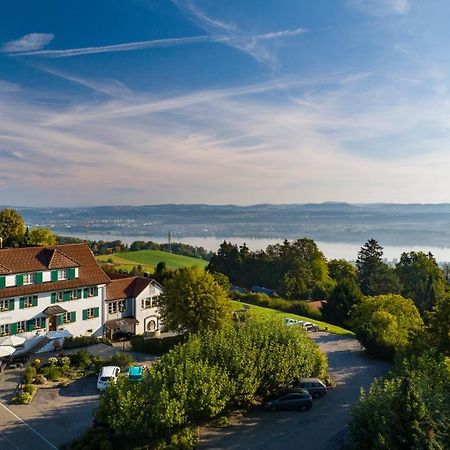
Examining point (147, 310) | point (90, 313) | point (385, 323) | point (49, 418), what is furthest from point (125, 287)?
point (385, 323)

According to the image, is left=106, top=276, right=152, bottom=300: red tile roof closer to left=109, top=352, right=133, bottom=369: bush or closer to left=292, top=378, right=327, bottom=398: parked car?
left=109, top=352, right=133, bottom=369: bush

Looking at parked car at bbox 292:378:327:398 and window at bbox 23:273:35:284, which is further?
window at bbox 23:273:35:284

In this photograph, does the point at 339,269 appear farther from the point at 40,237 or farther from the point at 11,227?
the point at 11,227

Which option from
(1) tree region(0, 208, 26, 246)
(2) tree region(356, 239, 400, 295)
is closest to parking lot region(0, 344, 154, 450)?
(1) tree region(0, 208, 26, 246)

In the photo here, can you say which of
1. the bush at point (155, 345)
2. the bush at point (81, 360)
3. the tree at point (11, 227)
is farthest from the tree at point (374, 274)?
the bush at point (81, 360)

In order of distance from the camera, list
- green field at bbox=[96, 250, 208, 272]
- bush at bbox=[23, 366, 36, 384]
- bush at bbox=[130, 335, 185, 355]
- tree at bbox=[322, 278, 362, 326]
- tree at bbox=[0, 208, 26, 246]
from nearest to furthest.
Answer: bush at bbox=[23, 366, 36, 384]
bush at bbox=[130, 335, 185, 355]
tree at bbox=[322, 278, 362, 326]
tree at bbox=[0, 208, 26, 246]
green field at bbox=[96, 250, 208, 272]

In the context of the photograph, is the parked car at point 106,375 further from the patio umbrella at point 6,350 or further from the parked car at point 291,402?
the parked car at point 291,402
